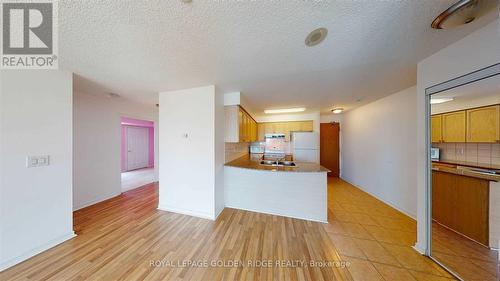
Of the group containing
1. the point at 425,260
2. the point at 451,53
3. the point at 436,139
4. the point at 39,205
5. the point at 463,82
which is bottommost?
the point at 425,260

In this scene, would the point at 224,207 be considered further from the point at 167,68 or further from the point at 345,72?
the point at 345,72

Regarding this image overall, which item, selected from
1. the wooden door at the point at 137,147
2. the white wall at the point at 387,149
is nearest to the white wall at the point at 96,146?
the wooden door at the point at 137,147

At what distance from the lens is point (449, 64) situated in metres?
1.58

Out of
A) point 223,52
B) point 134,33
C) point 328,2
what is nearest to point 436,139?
point 328,2

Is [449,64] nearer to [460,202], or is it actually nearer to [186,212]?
[460,202]

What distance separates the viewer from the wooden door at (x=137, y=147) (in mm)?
7020

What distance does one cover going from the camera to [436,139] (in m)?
1.77

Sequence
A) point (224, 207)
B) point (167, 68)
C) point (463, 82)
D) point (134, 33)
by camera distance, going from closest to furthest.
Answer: point (134, 33) < point (463, 82) < point (167, 68) < point (224, 207)

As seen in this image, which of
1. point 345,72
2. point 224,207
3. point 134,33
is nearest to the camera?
point 134,33

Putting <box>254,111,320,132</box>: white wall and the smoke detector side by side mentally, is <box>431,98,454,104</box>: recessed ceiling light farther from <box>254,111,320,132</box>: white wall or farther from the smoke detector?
<box>254,111,320,132</box>: white wall

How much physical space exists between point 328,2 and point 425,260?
9.34 feet

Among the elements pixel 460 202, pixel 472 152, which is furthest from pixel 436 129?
pixel 460 202

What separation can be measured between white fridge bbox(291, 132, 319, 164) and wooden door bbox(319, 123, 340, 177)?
0.87 metres

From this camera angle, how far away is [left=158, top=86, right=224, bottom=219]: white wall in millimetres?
2670
